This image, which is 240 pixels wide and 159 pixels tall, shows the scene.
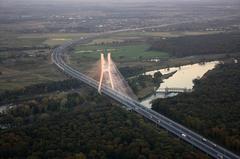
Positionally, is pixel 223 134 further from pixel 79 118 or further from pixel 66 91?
pixel 66 91

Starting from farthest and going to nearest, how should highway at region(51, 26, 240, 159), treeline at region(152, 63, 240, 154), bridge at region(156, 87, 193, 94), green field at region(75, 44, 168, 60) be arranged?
green field at region(75, 44, 168, 60) → bridge at region(156, 87, 193, 94) → treeline at region(152, 63, 240, 154) → highway at region(51, 26, 240, 159)

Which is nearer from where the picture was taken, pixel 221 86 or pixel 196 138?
pixel 196 138

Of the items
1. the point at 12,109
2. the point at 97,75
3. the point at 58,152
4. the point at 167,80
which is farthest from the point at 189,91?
the point at 58,152

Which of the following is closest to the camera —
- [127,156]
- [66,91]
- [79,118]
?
[127,156]

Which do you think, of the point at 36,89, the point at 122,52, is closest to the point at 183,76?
the point at 36,89

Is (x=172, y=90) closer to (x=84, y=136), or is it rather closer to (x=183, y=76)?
(x=183, y=76)

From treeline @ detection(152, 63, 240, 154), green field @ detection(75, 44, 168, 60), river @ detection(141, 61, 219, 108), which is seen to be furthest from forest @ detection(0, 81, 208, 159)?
green field @ detection(75, 44, 168, 60)

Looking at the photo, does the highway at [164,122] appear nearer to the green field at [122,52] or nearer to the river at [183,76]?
the river at [183,76]

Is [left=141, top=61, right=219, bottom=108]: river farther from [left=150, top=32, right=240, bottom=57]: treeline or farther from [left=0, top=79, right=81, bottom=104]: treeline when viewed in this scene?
[left=0, top=79, right=81, bottom=104]: treeline
